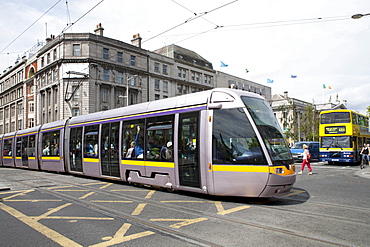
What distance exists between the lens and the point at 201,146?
8055 mm

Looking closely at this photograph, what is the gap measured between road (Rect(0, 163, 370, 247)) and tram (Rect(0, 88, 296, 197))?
0.55 metres

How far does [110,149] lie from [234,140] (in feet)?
19.1

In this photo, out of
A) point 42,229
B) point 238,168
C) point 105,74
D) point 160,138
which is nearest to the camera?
point 42,229

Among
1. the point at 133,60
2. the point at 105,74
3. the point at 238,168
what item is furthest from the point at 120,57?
the point at 238,168

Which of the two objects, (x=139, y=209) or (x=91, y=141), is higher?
(x=91, y=141)

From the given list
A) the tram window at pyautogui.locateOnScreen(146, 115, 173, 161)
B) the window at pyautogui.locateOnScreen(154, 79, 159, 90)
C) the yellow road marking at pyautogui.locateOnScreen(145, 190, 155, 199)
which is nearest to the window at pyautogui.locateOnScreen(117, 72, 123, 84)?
the window at pyautogui.locateOnScreen(154, 79, 159, 90)

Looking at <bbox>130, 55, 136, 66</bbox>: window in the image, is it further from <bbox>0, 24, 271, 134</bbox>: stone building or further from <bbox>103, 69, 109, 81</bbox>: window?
<bbox>103, 69, 109, 81</bbox>: window

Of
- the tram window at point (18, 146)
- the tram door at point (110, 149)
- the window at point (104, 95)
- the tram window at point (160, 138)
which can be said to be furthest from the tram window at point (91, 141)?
the window at point (104, 95)

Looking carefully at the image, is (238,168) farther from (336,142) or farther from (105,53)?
(105,53)

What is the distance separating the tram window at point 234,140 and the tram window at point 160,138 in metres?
1.68

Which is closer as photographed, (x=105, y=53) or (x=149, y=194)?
(x=149, y=194)

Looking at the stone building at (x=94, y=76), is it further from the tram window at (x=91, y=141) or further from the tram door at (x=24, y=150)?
the tram window at (x=91, y=141)

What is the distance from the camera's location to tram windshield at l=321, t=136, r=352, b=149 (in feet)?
75.1

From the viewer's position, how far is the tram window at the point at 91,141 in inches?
492
